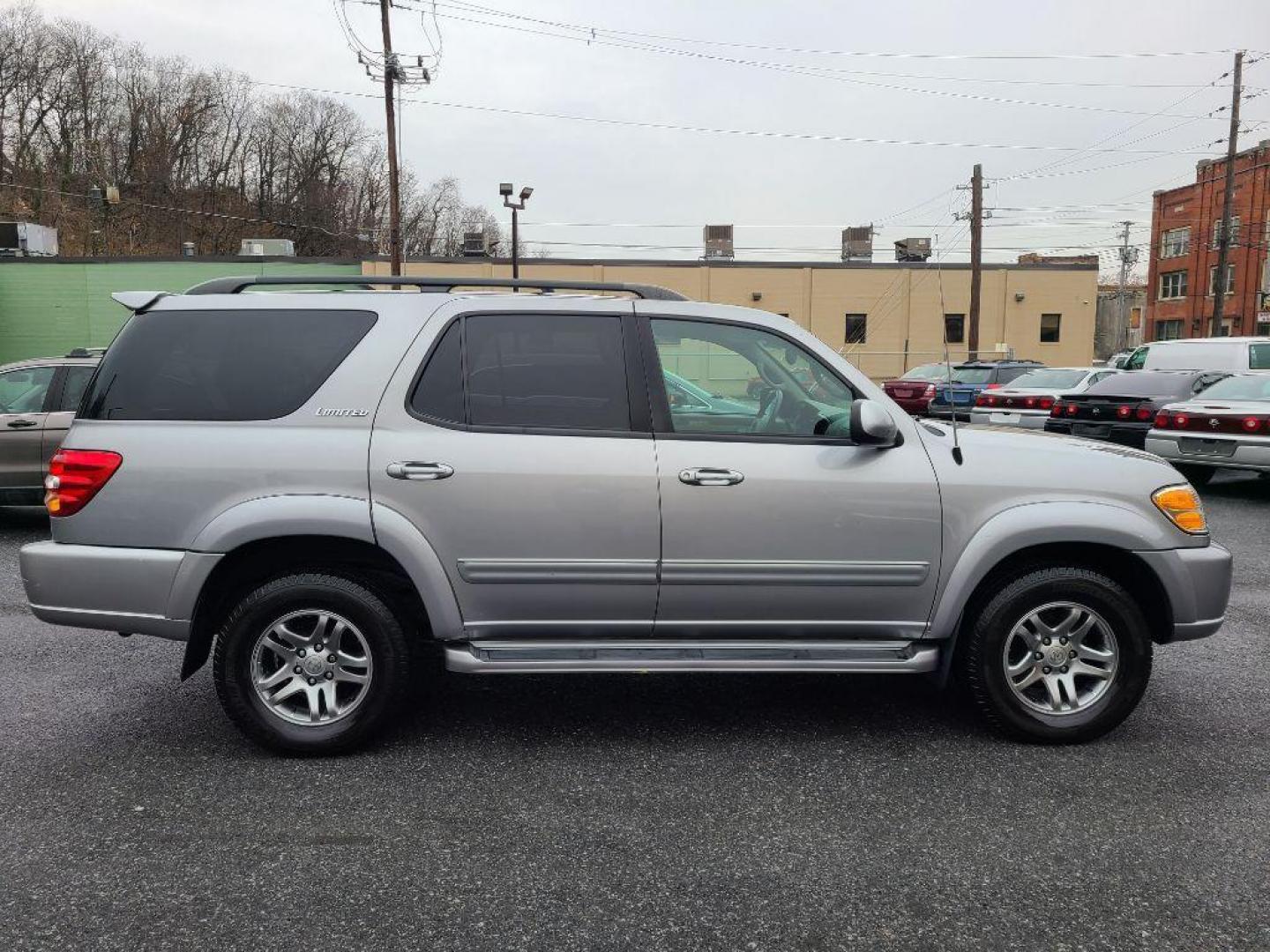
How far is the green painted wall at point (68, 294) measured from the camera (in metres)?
34.6

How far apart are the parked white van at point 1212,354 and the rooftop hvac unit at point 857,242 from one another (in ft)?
109

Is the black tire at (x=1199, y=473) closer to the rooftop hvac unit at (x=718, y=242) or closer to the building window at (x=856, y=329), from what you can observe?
the building window at (x=856, y=329)

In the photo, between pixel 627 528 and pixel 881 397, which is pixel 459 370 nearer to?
pixel 627 528

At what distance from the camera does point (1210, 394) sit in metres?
11.1

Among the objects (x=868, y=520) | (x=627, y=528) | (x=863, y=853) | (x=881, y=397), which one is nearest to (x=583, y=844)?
(x=863, y=853)

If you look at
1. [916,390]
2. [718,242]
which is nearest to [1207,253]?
[718,242]

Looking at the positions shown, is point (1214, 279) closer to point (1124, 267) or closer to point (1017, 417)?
point (1124, 267)

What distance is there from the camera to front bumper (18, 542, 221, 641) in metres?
3.70

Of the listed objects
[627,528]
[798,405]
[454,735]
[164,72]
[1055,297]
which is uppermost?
[164,72]

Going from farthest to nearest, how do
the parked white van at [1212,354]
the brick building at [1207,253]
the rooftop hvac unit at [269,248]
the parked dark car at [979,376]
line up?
the brick building at [1207,253] < the rooftop hvac unit at [269,248] < the parked dark car at [979,376] < the parked white van at [1212,354]

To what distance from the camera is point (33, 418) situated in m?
8.83

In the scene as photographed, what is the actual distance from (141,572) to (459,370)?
4.83 feet

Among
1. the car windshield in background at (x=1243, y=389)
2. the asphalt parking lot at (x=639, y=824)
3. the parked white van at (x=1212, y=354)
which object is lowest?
the asphalt parking lot at (x=639, y=824)

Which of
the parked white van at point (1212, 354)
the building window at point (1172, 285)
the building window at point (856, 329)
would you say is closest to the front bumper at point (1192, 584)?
the parked white van at point (1212, 354)
